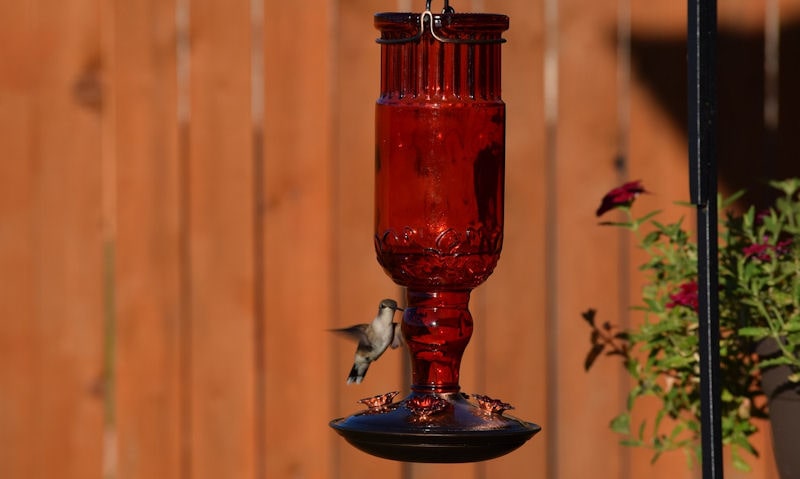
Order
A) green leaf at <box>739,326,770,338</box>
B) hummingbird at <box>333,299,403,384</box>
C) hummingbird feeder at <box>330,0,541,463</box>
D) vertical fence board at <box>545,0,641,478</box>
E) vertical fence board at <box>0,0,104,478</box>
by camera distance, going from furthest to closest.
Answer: vertical fence board at <box>0,0,104,478</box> → vertical fence board at <box>545,0,641,478</box> → green leaf at <box>739,326,770,338</box> → hummingbird at <box>333,299,403,384</box> → hummingbird feeder at <box>330,0,541,463</box>

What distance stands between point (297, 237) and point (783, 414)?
112 cm

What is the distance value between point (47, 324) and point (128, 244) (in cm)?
26

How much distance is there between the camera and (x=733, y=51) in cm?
302

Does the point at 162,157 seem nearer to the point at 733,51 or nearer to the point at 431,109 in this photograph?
the point at 733,51

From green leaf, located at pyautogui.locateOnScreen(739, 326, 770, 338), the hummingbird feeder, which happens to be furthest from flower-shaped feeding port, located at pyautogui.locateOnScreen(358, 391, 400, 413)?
green leaf, located at pyautogui.locateOnScreen(739, 326, 770, 338)

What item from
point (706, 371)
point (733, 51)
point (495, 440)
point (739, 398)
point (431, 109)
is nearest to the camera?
point (495, 440)

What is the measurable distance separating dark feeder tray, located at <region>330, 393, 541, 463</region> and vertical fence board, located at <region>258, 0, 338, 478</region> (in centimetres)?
140

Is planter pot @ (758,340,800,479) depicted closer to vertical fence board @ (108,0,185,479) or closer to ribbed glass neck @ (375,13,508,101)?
ribbed glass neck @ (375,13,508,101)

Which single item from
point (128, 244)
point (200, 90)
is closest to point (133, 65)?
point (200, 90)

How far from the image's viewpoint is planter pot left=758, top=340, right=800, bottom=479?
2574 mm

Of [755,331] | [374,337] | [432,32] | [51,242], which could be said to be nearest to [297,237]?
[51,242]

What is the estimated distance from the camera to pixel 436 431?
1.61 m

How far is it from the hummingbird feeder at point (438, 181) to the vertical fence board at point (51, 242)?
5.11 feet

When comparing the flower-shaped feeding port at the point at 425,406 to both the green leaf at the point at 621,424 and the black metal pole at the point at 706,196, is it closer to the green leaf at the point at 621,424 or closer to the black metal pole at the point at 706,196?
the black metal pole at the point at 706,196
